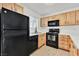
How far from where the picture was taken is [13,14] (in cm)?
111

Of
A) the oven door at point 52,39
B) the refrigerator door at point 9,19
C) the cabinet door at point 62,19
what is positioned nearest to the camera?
the refrigerator door at point 9,19

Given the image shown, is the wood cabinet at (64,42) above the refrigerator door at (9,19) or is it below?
below

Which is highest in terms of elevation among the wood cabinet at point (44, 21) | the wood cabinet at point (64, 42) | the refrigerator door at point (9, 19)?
the wood cabinet at point (44, 21)

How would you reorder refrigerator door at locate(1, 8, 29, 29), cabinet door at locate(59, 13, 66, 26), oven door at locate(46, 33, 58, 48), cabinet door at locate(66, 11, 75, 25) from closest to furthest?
refrigerator door at locate(1, 8, 29, 29), cabinet door at locate(66, 11, 75, 25), cabinet door at locate(59, 13, 66, 26), oven door at locate(46, 33, 58, 48)

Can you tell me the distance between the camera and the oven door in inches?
123

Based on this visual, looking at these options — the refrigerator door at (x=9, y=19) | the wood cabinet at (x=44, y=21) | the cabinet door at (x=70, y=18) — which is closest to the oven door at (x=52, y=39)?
the wood cabinet at (x=44, y=21)

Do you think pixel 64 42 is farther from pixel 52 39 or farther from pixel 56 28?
pixel 56 28

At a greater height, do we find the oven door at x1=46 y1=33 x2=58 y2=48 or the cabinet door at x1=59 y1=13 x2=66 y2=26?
the cabinet door at x1=59 y1=13 x2=66 y2=26

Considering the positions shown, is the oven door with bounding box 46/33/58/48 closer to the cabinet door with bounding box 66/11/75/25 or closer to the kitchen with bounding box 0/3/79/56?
the kitchen with bounding box 0/3/79/56

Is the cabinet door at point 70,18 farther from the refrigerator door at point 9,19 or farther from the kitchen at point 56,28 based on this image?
the refrigerator door at point 9,19

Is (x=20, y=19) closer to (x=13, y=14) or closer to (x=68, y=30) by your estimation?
(x=13, y=14)

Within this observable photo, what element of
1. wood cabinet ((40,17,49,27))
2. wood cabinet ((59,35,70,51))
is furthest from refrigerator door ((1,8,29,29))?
wood cabinet ((40,17,49,27))

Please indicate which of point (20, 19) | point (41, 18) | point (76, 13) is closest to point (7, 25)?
point (20, 19)

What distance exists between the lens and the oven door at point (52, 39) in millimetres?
3117
